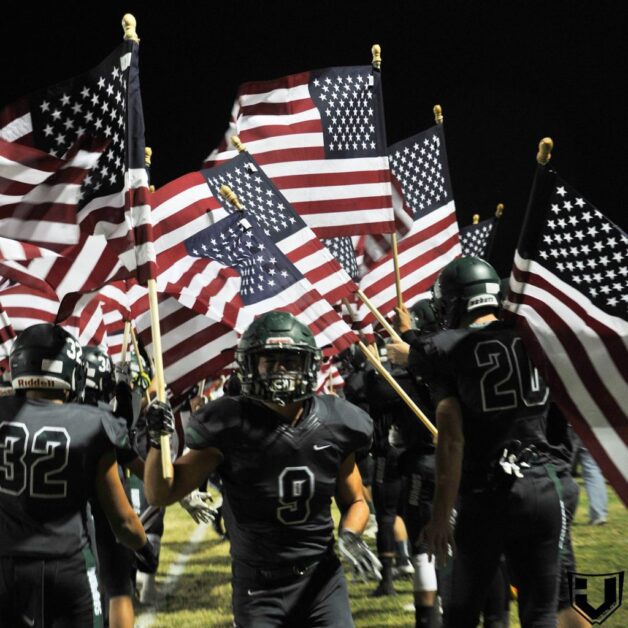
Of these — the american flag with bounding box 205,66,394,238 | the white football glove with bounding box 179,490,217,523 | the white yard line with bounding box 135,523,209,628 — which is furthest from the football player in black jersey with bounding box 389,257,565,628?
the white yard line with bounding box 135,523,209,628

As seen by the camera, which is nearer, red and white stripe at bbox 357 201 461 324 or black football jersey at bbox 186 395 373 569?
black football jersey at bbox 186 395 373 569

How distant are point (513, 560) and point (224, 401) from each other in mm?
1695

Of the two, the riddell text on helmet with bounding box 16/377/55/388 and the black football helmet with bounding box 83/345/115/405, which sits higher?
the black football helmet with bounding box 83/345/115/405

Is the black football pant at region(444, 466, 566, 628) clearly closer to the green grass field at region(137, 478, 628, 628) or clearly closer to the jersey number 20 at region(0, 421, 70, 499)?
the jersey number 20 at region(0, 421, 70, 499)

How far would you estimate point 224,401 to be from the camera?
13.6 ft

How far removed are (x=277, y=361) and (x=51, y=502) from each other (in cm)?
125

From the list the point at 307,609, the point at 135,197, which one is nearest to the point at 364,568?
the point at 307,609

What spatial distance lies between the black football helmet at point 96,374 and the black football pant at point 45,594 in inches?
83.7

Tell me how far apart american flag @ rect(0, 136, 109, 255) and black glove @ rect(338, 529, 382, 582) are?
89.4 inches

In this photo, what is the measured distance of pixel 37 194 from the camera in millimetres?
5191

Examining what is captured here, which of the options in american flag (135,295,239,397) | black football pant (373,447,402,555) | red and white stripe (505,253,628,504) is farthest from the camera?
black football pant (373,447,402,555)

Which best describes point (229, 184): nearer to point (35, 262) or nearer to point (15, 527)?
point (35, 262)

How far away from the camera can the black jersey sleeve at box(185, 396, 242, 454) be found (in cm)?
408

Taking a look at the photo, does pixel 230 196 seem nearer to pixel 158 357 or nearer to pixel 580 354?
pixel 158 357
